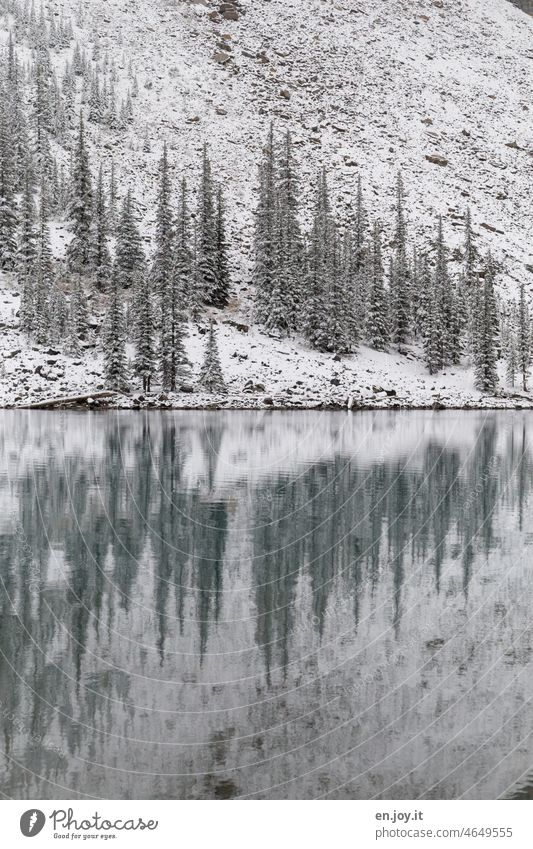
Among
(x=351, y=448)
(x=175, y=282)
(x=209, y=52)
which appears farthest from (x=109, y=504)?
(x=209, y=52)

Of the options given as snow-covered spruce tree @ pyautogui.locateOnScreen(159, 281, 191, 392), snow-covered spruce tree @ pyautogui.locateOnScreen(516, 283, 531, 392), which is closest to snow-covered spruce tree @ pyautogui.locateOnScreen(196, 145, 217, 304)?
snow-covered spruce tree @ pyautogui.locateOnScreen(159, 281, 191, 392)

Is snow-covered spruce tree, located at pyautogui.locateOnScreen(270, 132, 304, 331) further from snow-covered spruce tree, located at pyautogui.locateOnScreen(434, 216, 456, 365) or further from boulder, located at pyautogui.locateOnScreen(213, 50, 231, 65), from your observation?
boulder, located at pyautogui.locateOnScreen(213, 50, 231, 65)

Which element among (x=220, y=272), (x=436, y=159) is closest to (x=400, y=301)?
(x=220, y=272)

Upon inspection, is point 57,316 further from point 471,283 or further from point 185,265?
point 471,283

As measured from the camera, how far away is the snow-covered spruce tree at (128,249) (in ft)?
263

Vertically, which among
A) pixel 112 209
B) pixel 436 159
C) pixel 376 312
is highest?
pixel 436 159

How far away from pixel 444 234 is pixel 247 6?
9556cm

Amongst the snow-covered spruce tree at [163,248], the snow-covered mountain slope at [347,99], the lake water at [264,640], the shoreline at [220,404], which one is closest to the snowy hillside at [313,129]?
the snow-covered mountain slope at [347,99]

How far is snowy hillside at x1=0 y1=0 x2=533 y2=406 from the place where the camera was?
7419 centimetres

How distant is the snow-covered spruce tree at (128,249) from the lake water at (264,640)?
201 ft

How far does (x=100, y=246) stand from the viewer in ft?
266

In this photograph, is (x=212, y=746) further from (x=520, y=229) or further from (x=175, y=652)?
(x=520, y=229)
